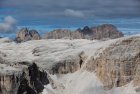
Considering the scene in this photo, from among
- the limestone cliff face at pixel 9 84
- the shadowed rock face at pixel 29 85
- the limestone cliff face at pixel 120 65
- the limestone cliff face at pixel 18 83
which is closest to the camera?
the limestone cliff face at pixel 9 84

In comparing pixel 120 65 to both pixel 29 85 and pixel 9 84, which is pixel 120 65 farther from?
pixel 9 84

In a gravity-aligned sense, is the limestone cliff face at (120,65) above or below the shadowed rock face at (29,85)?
above

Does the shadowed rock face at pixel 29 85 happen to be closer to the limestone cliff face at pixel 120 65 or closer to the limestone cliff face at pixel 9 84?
the limestone cliff face at pixel 9 84

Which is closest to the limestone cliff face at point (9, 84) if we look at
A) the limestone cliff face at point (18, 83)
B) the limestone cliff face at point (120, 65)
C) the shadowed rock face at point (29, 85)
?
the limestone cliff face at point (18, 83)

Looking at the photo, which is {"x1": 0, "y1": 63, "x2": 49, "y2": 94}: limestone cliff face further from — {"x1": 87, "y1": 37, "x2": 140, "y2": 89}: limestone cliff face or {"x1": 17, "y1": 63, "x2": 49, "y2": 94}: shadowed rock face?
{"x1": 87, "y1": 37, "x2": 140, "y2": 89}: limestone cliff face

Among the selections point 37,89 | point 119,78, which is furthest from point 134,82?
point 37,89

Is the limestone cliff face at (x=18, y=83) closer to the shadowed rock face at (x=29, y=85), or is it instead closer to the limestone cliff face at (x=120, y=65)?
the shadowed rock face at (x=29, y=85)

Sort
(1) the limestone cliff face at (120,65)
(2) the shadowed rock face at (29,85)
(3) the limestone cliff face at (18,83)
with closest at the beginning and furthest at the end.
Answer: (3) the limestone cliff face at (18,83) < (2) the shadowed rock face at (29,85) < (1) the limestone cliff face at (120,65)

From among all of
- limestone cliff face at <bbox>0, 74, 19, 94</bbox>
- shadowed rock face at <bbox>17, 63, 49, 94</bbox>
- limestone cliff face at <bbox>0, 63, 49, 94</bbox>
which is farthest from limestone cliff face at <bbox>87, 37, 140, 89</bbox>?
limestone cliff face at <bbox>0, 74, 19, 94</bbox>

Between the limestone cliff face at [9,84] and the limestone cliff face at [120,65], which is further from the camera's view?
the limestone cliff face at [120,65]

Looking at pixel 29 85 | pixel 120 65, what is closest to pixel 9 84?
pixel 29 85
